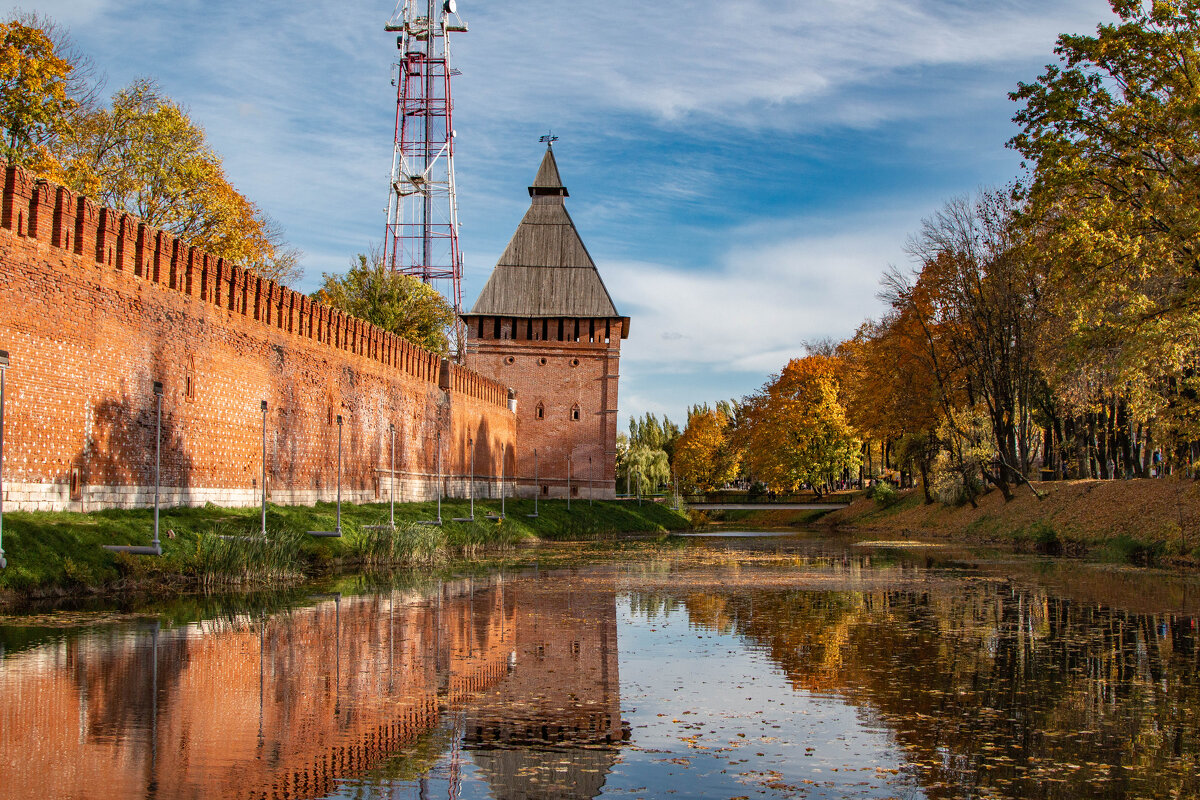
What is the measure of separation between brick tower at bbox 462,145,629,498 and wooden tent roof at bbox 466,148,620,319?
6cm

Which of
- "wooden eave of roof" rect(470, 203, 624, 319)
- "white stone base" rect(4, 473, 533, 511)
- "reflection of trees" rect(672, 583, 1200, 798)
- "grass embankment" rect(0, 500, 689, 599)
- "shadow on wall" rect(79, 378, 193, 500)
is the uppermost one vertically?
"wooden eave of roof" rect(470, 203, 624, 319)

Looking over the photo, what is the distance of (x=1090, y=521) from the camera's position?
25312mm

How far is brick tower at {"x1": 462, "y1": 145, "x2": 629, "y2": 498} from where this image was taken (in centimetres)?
4422

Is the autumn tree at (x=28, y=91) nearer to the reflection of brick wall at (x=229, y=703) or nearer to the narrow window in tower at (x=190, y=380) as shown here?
the narrow window in tower at (x=190, y=380)

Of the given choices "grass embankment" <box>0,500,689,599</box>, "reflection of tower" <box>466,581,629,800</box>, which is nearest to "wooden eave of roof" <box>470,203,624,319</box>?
"grass embankment" <box>0,500,689,599</box>

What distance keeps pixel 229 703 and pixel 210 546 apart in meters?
8.44

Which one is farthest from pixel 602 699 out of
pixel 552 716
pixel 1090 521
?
pixel 1090 521

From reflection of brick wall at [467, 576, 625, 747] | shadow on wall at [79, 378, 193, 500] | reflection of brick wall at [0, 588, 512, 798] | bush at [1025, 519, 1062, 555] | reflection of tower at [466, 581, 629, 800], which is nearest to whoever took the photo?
reflection of brick wall at [0, 588, 512, 798]

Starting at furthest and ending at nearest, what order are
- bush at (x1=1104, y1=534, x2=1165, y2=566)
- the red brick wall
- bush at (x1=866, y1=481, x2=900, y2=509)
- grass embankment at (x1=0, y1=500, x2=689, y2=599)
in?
the red brick wall, bush at (x1=866, y1=481, x2=900, y2=509), bush at (x1=1104, y1=534, x2=1165, y2=566), grass embankment at (x1=0, y1=500, x2=689, y2=599)

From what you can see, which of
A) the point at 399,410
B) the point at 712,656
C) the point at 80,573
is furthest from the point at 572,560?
the point at 712,656

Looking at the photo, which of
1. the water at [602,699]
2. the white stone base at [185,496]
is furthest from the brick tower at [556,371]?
the water at [602,699]

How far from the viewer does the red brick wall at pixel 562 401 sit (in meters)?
44.2

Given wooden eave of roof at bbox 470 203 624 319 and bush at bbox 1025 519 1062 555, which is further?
wooden eave of roof at bbox 470 203 624 319

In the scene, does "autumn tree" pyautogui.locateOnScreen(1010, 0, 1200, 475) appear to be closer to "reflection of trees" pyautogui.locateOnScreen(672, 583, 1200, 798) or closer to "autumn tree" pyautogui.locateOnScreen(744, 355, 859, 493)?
"reflection of trees" pyautogui.locateOnScreen(672, 583, 1200, 798)
